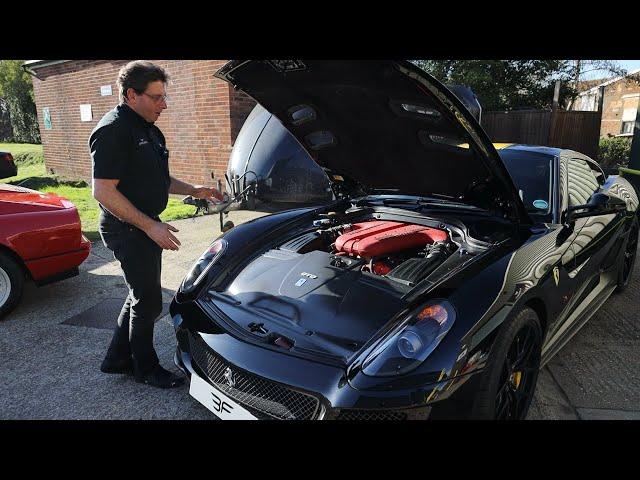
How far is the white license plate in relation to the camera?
6.37 feet

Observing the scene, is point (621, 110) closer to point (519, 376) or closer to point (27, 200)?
point (519, 376)

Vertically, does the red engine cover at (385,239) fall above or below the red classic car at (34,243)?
above

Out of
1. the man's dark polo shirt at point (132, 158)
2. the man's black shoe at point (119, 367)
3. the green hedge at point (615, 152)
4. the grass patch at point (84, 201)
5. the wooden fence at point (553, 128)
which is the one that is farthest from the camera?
the green hedge at point (615, 152)

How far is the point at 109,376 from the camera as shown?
2832 mm

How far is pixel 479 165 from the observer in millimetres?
2613

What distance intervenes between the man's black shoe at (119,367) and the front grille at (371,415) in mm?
1643

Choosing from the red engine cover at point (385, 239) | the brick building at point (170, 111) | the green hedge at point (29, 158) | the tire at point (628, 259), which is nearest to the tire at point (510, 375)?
the red engine cover at point (385, 239)

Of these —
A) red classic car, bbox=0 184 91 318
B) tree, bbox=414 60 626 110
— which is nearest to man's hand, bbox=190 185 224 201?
red classic car, bbox=0 184 91 318

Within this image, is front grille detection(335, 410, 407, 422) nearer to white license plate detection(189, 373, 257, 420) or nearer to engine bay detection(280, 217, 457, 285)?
white license plate detection(189, 373, 257, 420)

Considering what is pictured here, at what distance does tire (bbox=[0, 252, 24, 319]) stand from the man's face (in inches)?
80.9

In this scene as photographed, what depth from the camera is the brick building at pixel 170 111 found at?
27.3ft

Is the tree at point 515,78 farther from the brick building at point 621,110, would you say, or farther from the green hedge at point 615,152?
the brick building at point 621,110
